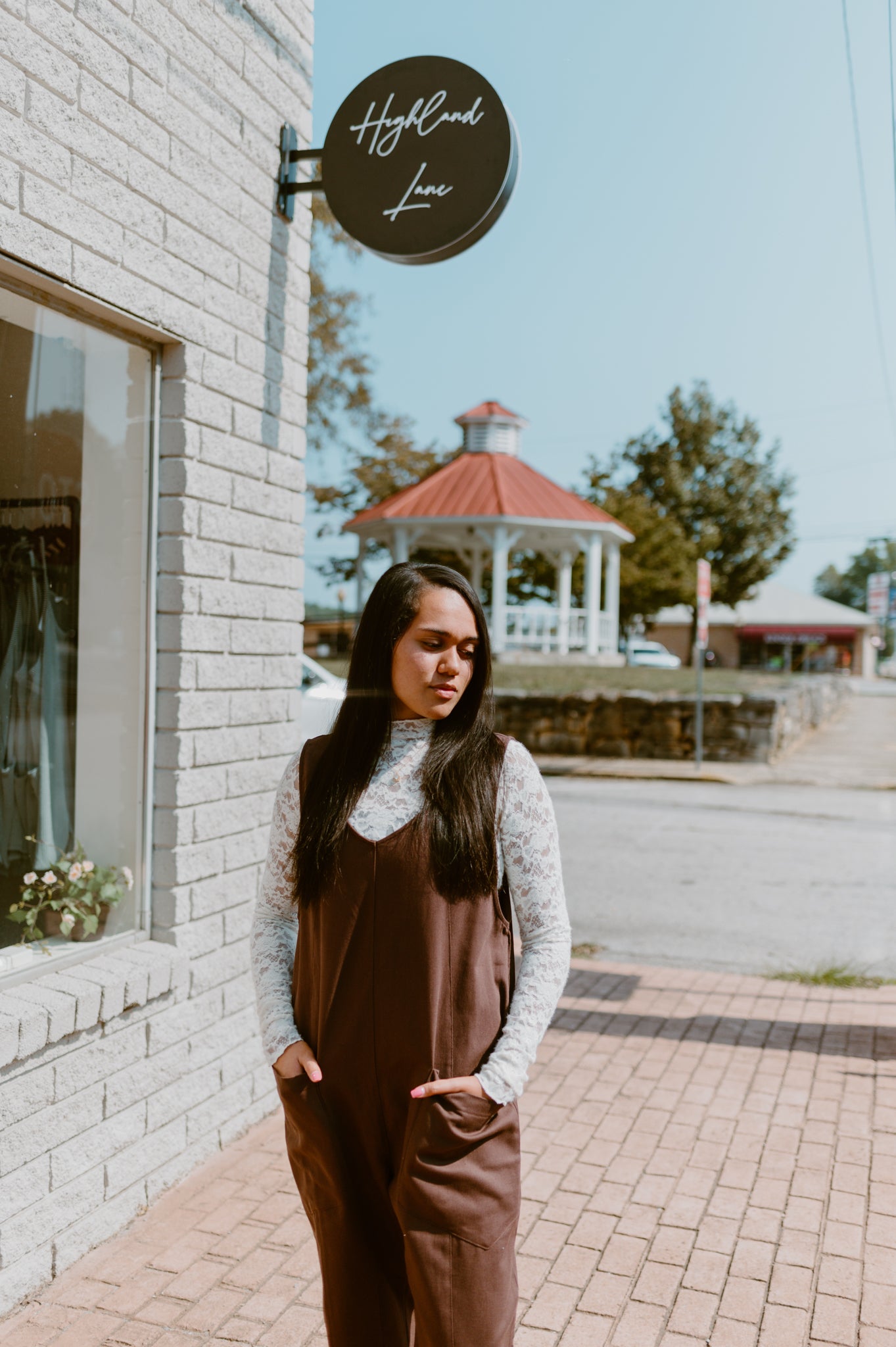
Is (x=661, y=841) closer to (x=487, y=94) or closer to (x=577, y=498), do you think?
(x=487, y=94)

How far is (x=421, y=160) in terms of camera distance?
362cm

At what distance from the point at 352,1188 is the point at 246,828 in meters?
2.04

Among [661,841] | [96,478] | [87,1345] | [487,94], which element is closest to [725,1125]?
[87,1345]

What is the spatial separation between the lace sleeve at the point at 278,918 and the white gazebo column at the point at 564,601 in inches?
905

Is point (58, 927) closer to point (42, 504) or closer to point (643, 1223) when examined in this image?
point (42, 504)

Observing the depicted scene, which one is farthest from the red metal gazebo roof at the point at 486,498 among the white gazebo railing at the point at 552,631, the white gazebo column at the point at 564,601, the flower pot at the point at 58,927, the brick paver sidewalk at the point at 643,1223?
the flower pot at the point at 58,927

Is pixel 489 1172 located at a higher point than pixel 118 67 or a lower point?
lower

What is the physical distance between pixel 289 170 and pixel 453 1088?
340 centimetres

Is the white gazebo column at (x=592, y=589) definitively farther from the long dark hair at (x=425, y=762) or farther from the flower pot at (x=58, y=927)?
the long dark hair at (x=425, y=762)

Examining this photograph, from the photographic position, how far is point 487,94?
11.5 feet

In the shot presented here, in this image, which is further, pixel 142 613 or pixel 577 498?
pixel 577 498

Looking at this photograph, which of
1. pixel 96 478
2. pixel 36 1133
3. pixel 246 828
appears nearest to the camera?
pixel 36 1133

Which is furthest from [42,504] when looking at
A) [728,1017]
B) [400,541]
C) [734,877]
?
[400,541]

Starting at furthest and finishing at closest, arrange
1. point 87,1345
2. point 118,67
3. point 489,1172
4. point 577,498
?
point 577,498, point 118,67, point 87,1345, point 489,1172
